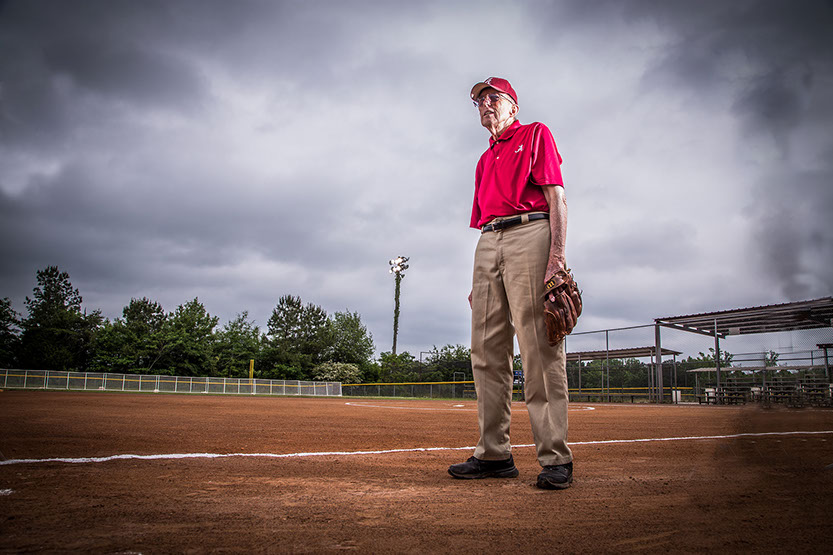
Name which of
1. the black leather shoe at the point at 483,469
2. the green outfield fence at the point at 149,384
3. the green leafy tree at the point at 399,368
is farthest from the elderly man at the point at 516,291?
the green leafy tree at the point at 399,368

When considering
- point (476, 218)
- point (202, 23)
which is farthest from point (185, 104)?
point (476, 218)

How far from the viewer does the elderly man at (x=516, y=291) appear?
7.45ft

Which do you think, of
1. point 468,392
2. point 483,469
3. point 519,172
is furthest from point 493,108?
point 468,392

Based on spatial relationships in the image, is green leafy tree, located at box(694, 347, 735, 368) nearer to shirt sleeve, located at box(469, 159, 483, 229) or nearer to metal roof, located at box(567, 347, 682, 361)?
metal roof, located at box(567, 347, 682, 361)

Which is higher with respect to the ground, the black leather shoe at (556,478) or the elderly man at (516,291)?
the elderly man at (516,291)

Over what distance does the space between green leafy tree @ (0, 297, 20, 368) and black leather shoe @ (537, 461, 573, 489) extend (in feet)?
161

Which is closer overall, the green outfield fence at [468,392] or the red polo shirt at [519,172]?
the red polo shirt at [519,172]

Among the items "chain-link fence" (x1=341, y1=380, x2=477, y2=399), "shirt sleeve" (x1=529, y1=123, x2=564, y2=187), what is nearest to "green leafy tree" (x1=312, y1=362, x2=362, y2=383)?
"chain-link fence" (x1=341, y1=380, x2=477, y2=399)

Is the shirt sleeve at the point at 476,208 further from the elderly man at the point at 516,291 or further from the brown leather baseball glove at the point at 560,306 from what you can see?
the brown leather baseball glove at the point at 560,306

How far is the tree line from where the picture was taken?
39.7 m

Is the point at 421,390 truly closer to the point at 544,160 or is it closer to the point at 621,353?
the point at 621,353

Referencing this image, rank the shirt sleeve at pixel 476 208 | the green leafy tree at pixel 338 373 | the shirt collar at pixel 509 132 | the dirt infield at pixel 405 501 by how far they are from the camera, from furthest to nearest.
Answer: the green leafy tree at pixel 338 373 < the shirt sleeve at pixel 476 208 < the shirt collar at pixel 509 132 < the dirt infield at pixel 405 501

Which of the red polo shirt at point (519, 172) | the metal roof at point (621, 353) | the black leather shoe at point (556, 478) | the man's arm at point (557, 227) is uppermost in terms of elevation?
the red polo shirt at point (519, 172)

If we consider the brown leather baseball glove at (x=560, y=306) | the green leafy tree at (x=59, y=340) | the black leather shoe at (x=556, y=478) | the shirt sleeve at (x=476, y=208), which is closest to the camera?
the black leather shoe at (x=556, y=478)
